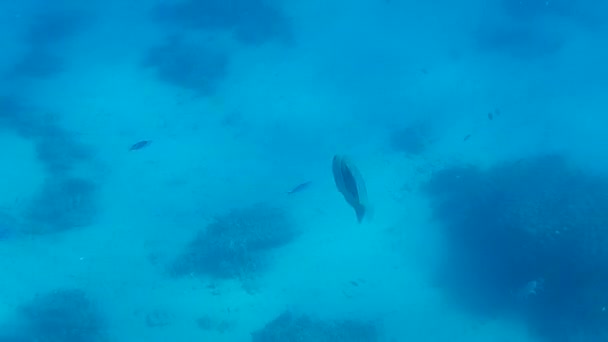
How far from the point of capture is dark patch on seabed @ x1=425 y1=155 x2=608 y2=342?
11.7 m

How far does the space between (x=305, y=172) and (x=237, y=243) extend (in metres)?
3.74

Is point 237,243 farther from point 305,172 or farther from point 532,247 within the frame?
point 532,247

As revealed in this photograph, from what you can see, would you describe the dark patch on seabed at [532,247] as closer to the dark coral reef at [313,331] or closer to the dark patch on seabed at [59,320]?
the dark coral reef at [313,331]

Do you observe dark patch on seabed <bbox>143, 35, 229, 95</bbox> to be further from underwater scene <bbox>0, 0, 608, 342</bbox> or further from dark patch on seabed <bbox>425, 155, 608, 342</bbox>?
dark patch on seabed <bbox>425, 155, 608, 342</bbox>

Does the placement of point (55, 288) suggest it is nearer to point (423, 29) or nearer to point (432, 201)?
point (432, 201)

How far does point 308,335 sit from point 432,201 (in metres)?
5.86

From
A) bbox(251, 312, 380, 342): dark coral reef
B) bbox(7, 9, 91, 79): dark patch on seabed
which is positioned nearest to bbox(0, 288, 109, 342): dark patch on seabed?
bbox(251, 312, 380, 342): dark coral reef

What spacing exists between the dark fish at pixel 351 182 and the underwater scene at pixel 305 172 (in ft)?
24.9

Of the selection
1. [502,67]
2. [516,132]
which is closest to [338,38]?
[502,67]

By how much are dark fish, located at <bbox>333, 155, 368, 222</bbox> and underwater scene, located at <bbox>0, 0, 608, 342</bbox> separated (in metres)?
7.59

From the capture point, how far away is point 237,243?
13.5 metres

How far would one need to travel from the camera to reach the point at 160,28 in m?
24.0

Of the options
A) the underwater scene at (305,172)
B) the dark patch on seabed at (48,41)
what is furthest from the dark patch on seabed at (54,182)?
the dark patch on seabed at (48,41)

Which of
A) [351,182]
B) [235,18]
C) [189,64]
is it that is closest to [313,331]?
[351,182]
